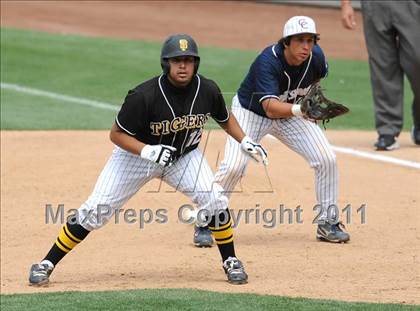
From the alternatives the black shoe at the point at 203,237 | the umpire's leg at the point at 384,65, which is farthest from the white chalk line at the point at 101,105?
the black shoe at the point at 203,237

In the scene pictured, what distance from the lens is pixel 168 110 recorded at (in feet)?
23.9

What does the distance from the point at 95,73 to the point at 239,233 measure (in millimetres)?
8134

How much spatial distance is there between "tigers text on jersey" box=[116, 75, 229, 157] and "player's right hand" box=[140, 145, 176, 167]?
0.78 ft

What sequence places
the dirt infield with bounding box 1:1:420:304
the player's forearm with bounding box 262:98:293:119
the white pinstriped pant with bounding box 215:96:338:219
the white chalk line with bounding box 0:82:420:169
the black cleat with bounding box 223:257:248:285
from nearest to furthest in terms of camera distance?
the black cleat with bounding box 223:257:248:285
the dirt infield with bounding box 1:1:420:304
the player's forearm with bounding box 262:98:293:119
the white pinstriped pant with bounding box 215:96:338:219
the white chalk line with bounding box 0:82:420:169

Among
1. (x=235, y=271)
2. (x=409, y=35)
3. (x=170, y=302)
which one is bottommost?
(x=170, y=302)

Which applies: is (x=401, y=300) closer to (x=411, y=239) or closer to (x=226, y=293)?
(x=226, y=293)

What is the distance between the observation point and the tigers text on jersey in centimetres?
724

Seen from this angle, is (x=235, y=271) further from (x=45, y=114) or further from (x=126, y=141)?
(x=45, y=114)

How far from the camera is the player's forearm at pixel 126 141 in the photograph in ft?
23.7

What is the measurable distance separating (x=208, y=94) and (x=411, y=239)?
2.17 m

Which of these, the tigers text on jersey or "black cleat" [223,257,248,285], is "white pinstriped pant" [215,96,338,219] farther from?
"black cleat" [223,257,248,285]

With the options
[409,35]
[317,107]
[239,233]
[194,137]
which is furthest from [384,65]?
[194,137]

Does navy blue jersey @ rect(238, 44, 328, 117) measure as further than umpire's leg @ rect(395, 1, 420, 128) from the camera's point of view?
No

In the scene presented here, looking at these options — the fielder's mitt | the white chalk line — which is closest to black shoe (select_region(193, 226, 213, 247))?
the fielder's mitt
